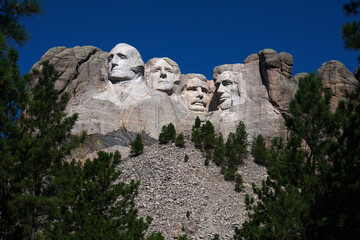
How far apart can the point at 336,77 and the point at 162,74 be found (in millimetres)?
10865

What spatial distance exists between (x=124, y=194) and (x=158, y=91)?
1829 cm

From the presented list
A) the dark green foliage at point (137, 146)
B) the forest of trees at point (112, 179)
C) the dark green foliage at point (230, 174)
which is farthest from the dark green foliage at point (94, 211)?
the dark green foliage at point (137, 146)

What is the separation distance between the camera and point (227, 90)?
37.5m

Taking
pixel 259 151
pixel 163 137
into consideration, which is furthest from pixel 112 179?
pixel 259 151

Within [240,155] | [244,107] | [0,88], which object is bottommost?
[0,88]

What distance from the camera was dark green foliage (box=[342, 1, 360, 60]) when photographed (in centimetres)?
1314

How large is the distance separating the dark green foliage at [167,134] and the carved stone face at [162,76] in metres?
3.96

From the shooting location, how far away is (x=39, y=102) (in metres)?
19.2

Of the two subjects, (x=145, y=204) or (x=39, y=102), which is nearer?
(x=39, y=102)

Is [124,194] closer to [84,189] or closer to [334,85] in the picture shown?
[84,189]

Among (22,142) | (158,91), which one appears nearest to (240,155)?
(158,91)

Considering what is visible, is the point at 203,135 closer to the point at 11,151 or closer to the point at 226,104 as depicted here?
the point at 226,104

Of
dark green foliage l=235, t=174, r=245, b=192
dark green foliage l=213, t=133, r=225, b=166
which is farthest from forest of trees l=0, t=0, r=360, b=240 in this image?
dark green foliage l=213, t=133, r=225, b=166

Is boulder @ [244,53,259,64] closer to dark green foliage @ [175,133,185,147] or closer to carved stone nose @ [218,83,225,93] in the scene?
carved stone nose @ [218,83,225,93]
